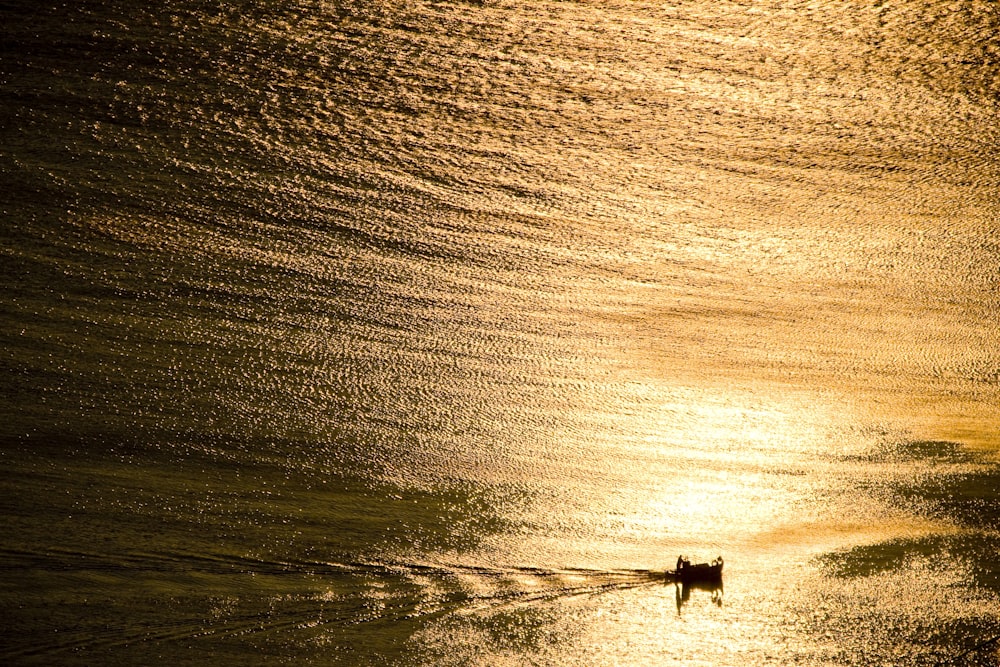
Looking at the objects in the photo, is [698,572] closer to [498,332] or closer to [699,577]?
[699,577]

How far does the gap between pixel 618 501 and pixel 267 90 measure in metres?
0.87

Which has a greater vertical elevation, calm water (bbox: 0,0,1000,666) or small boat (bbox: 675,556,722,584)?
calm water (bbox: 0,0,1000,666)

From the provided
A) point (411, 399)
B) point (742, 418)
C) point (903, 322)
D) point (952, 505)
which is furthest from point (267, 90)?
point (952, 505)

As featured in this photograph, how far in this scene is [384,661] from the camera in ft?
3.21

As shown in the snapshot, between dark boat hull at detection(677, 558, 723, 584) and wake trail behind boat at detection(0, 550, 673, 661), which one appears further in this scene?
dark boat hull at detection(677, 558, 723, 584)

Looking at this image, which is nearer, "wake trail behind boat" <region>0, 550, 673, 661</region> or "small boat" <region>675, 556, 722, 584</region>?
"wake trail behind boat" <region>0, 550, 673, 661</region>

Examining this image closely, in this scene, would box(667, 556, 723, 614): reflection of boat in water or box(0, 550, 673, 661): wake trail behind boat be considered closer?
box(0, 550, 673, 661): wake trail behind boat

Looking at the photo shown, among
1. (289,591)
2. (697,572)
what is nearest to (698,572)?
(697,572)

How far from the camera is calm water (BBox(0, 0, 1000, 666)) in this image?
106 cm

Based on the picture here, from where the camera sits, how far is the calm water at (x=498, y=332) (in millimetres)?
1063

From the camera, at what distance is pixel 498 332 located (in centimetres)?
146

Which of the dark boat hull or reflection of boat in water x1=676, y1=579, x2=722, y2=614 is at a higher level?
the dark boat hull

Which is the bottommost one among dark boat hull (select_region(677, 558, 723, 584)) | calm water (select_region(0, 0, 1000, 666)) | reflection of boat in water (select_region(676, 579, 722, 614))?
reflection of boat in water (select_region(676, 579, 722, 614))

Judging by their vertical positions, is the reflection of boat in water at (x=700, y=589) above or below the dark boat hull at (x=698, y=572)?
below
